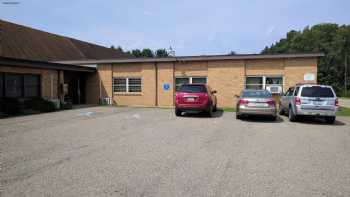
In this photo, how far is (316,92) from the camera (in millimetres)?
11039

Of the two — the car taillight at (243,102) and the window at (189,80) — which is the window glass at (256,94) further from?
the window at (189,80)

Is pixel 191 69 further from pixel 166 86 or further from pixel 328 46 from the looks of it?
pixel 328 46

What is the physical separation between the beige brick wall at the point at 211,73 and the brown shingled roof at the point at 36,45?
9.01m

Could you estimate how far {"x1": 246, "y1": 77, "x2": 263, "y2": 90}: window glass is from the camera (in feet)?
57.8

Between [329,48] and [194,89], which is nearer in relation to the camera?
[194,89]

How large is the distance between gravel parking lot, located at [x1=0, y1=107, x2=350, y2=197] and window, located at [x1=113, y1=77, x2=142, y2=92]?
38.9 ft

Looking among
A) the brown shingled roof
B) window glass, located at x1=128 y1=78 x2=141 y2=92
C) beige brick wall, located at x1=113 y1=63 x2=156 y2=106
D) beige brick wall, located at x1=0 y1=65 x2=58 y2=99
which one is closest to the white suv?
beige brick wall, located at x1=113 y1=63 x2=156 y2=106

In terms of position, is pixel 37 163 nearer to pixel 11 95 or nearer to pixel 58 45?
pixel 11 95

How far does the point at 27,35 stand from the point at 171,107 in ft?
64.1

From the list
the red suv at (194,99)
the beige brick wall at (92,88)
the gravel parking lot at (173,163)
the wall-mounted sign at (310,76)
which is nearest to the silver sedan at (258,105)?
the red suv at (194,99)

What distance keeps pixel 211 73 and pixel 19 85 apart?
12746mm

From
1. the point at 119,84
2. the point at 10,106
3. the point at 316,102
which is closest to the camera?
the point at 316,102

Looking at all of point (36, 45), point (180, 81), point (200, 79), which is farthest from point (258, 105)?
point (36, 45)

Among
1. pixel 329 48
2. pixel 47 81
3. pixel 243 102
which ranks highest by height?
pixel 329 48
